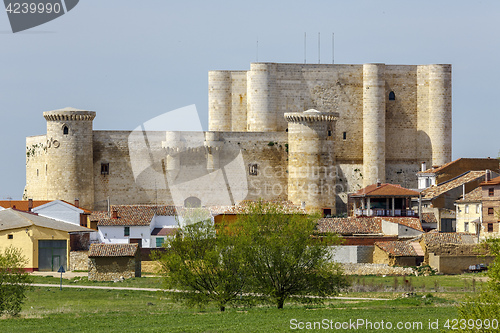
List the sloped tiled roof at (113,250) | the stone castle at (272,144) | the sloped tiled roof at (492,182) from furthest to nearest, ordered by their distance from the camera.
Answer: the stone castle at (272,144) → the sloped tiled roof at (492,182) → the sloped tiled roof at (113,250)

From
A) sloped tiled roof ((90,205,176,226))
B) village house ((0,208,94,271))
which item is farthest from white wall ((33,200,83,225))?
village house ((0,208,94,271))

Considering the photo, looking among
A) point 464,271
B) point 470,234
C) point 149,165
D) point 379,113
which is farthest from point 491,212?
point 149,165

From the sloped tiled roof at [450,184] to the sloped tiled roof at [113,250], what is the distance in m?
18.2

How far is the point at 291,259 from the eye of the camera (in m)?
33.9

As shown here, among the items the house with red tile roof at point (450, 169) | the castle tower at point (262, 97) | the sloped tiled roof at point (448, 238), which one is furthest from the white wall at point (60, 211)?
the house with red tile roof at point (450, 169)

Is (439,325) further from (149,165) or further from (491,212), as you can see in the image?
(149,165)

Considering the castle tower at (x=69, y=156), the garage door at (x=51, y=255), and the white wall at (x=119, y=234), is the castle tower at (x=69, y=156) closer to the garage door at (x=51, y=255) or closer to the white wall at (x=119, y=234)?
the white wall at (x=119, y=234)

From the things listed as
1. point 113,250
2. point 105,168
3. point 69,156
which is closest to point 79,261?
point 113,250

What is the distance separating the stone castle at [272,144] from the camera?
196 feet

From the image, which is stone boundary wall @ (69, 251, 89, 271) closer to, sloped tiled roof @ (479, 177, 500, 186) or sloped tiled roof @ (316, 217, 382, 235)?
sloped tiled roof @ (316, 217, 382, 235)

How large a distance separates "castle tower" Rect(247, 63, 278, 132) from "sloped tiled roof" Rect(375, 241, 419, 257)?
15381mm

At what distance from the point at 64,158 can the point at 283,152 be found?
1150 centimetres

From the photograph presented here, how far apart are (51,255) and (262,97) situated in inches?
704

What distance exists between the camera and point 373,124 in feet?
208
